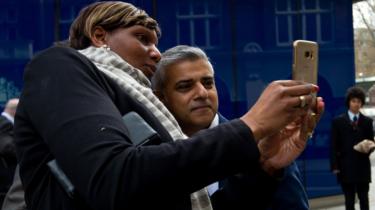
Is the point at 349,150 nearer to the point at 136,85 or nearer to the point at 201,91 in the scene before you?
the point at 201,91

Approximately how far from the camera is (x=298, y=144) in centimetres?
152

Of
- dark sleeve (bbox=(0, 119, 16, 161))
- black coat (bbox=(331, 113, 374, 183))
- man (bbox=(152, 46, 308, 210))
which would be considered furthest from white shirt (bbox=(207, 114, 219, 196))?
black coat (bbox=(331, 113, 374, 183))

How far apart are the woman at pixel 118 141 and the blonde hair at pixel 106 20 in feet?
0.58

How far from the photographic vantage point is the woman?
1.23 meters

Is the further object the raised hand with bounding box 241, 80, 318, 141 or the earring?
the earring

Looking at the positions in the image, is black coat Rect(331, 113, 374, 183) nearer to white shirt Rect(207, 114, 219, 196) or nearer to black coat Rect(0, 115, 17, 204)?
black coat Rect(0, 115, 17, 204)

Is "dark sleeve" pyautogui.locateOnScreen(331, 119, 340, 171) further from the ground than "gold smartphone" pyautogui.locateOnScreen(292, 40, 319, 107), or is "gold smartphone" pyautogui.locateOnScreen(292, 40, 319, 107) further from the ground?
"gold smartphone" pyautogui.locateOnScreen(292, 40, 319, 107)

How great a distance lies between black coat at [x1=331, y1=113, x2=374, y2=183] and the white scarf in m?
7.15

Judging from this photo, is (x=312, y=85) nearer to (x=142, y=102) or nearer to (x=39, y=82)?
(x=142, y=102)

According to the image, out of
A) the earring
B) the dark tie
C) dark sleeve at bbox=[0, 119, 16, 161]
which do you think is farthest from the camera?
the dark tie

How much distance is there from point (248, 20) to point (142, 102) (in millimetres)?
9418

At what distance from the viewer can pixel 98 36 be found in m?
1.71

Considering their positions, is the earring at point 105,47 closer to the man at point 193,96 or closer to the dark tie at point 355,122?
the man at point 193,96

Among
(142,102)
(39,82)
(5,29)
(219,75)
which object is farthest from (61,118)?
(219,75)
